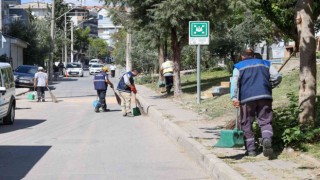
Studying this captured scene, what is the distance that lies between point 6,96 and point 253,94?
889 centimetres

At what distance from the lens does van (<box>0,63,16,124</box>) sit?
48.5 ft

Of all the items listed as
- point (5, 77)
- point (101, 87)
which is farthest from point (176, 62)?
point (5, 77)

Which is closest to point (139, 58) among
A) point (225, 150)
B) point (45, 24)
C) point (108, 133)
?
point (45, 24)

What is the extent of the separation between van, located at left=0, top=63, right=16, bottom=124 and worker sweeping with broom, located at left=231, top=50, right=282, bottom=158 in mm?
7995

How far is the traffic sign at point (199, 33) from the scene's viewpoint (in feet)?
63.2

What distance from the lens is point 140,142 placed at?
1222 cm

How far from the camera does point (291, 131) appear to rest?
8.66 meters

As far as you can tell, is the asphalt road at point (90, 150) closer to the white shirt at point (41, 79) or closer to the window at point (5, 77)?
the window at point (5, 77)

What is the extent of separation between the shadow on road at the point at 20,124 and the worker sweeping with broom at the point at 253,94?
7.63m

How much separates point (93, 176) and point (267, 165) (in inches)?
102

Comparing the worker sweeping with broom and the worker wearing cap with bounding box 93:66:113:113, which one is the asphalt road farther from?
the worker wearing cap with bounding box 93:66:113:113

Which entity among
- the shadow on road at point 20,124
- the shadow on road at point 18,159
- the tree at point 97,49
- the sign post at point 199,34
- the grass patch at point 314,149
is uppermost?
the tree at point 97,49

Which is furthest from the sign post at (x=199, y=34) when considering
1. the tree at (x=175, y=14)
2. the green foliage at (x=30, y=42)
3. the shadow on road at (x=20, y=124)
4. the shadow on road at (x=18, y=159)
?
the green foliage at (x=30, y=42)

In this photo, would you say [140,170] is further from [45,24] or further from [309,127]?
[45,24]
